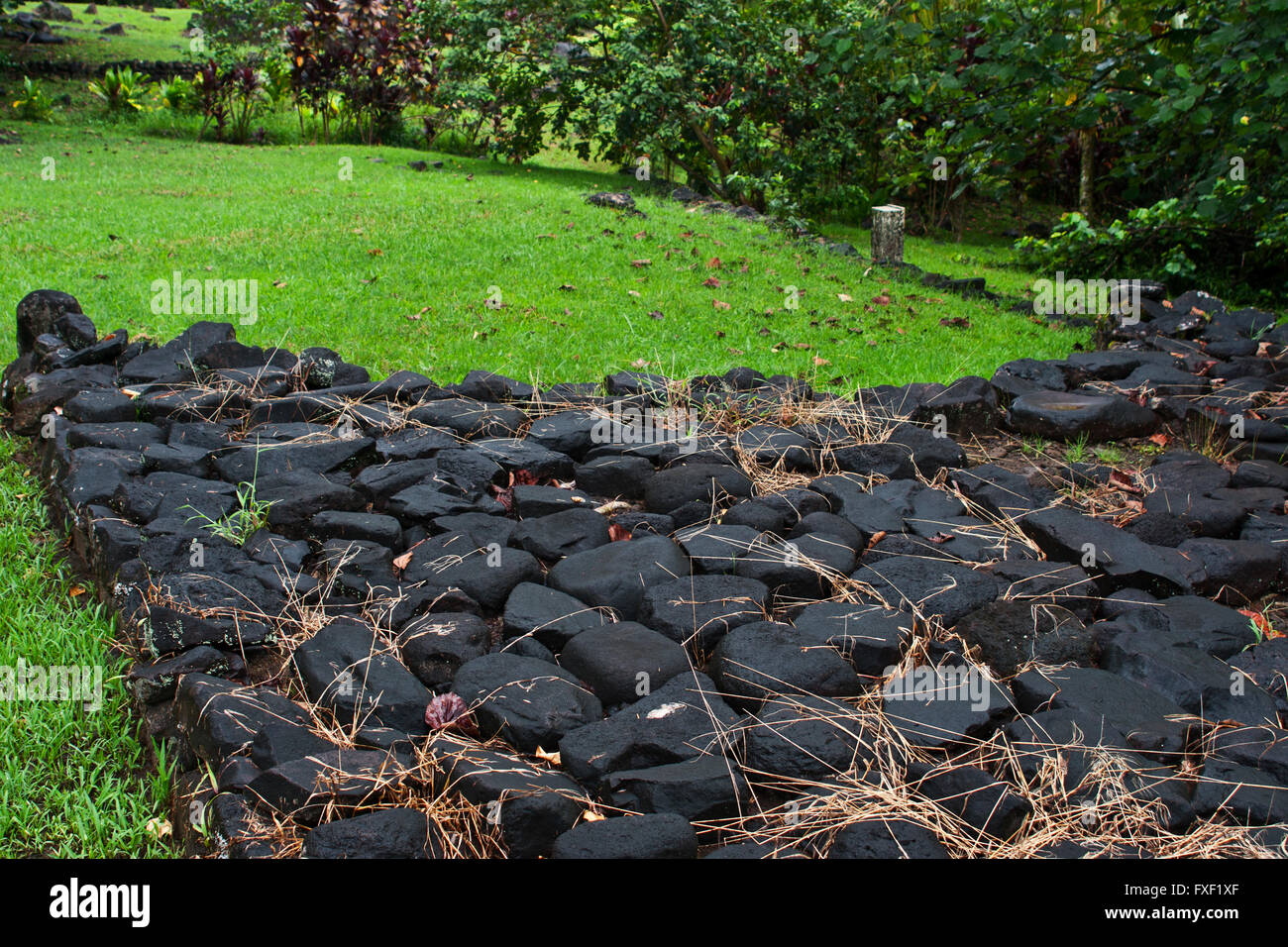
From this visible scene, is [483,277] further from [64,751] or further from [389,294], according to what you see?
[64,751]

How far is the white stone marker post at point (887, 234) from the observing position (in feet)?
29.8

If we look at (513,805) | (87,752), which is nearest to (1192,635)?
(513,805)

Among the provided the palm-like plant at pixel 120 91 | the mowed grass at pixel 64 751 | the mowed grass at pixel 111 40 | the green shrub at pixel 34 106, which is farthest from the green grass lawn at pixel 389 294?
the mowed grass at pixel 111 40

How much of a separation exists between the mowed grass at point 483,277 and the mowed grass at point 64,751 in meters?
2.41

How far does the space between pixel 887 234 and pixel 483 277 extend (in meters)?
3.87

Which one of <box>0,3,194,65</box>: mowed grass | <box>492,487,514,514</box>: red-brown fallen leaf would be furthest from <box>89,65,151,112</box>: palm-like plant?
<box>492,487,514,514</box>: red-brown fallen leaf

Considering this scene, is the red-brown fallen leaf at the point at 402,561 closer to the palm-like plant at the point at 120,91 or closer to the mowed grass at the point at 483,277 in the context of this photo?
the mowed grass at the point at 483,277

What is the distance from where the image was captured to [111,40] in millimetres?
20844

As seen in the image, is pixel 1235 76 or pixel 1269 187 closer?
pixel 1235 76

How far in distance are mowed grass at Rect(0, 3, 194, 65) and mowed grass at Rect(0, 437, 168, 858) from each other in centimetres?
1631

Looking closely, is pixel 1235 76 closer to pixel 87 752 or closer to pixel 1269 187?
pixel 1269 187

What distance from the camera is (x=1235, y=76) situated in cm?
594

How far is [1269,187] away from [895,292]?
339cm

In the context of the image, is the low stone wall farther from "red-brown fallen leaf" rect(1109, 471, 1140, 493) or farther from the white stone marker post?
the white stone marker post
